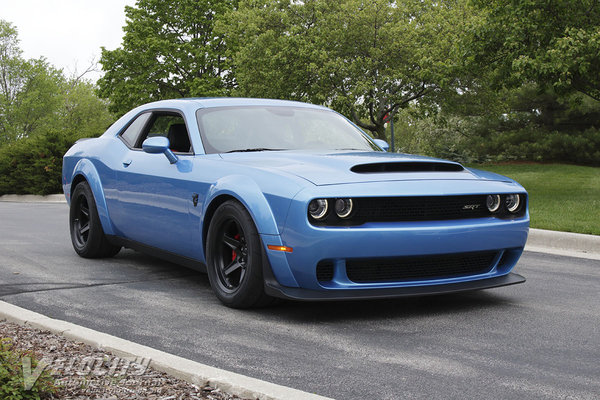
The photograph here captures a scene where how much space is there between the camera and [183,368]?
336 cm

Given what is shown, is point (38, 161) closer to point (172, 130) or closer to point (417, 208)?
point (172, 130)

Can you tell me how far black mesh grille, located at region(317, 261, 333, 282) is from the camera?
14.8ft

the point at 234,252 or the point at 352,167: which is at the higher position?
the point at 352,167

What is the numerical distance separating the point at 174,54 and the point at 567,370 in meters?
41.8

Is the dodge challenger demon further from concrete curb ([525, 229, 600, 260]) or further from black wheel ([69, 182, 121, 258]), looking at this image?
concrete curb ([525, 229, 600, 260])

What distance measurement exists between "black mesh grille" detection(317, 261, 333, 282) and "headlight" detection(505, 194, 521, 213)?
4.66ft

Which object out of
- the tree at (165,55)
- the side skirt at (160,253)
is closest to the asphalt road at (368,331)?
the side skirt at (160,253)

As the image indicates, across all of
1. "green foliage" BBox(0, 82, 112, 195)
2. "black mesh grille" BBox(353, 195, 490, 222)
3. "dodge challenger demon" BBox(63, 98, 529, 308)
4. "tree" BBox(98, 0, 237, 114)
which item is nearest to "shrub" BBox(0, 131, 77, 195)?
"green foliage" BBox(0, 82, 112, 195)

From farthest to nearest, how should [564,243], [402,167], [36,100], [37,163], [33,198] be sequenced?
[36,100] → [33,198] → [37,163] → [564,243] → [402,167]

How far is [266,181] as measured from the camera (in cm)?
472

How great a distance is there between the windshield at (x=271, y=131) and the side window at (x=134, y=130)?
3.50 ft

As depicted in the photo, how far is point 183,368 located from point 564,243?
6.47 metres

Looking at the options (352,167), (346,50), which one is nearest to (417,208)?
(352,167)

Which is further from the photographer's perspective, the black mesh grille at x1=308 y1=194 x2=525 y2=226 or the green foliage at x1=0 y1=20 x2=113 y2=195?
the green foliage at x1=0 y1=20 x2=113 y2=195
